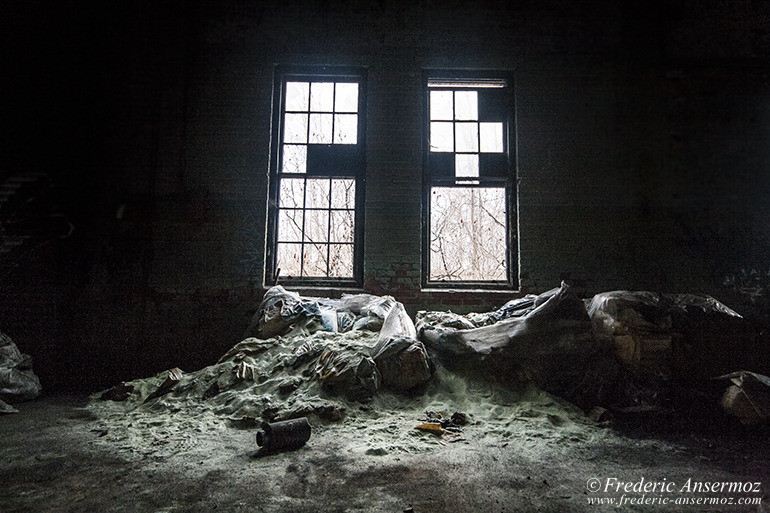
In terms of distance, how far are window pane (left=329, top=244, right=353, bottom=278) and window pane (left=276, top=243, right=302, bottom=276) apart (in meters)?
0.33

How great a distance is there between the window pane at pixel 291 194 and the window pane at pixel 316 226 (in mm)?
143

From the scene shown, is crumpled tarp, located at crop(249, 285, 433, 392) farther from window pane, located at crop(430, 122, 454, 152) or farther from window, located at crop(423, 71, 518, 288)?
window pane, located at crop(430, 122, 454, 152)

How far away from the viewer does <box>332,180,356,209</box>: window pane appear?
3.60m

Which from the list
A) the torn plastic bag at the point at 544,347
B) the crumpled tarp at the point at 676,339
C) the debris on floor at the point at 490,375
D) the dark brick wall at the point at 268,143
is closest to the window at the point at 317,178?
the dark brick wall at the point at 268,143

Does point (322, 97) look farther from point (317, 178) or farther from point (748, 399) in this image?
point (748, 399)

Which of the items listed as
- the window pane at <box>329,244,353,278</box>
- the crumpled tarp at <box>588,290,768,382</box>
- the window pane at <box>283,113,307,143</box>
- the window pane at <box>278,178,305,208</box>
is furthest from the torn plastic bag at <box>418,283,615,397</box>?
the window pane at <box>283,113,307,143</box>

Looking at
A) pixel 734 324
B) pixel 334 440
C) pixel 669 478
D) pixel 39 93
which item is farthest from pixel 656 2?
pixel 39 93

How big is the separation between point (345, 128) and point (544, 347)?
2784 mm

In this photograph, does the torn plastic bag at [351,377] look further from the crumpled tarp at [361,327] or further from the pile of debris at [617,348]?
the pile of debris at [617,348]

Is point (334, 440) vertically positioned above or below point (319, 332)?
below

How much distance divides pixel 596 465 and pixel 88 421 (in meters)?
2.74

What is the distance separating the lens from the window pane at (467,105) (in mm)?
3699

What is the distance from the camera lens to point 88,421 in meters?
2.10

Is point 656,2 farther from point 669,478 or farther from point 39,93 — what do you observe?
point 39,93
